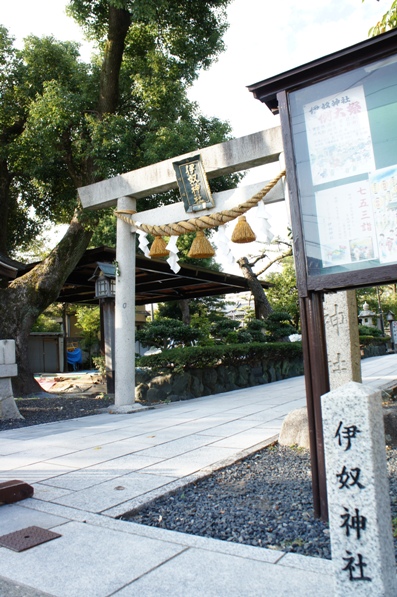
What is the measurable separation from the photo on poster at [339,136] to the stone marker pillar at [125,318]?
582cm

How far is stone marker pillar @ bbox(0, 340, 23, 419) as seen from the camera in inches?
319

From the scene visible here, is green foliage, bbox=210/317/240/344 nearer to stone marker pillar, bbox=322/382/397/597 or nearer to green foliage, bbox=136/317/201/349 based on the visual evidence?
green foliage, bbox=136/317/201/349

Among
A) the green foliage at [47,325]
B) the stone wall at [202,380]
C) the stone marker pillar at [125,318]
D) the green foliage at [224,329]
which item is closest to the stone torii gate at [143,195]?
the stone marker pillar at [125,318]

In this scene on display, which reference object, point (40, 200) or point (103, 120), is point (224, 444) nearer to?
point (103, 120)

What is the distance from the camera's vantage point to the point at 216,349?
12.1 metres

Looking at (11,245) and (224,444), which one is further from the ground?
(11,245)

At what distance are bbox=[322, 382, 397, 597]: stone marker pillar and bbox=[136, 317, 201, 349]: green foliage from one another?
982 cm

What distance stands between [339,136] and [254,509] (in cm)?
283

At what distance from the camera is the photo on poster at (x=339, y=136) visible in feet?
10.8

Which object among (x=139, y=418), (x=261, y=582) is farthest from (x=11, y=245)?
(x=261, y=582)

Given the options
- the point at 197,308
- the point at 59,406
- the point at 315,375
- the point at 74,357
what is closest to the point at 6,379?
the point at 59,406

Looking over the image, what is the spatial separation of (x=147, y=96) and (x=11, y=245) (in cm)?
791

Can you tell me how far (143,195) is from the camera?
29.3 feet

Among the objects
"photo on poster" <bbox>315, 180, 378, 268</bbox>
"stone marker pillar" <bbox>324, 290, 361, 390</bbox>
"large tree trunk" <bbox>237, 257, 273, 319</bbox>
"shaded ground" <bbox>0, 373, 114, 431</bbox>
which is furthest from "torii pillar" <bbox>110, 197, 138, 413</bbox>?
"large tree trunk" <bbox>237, 257, 273, 319</bbox>
